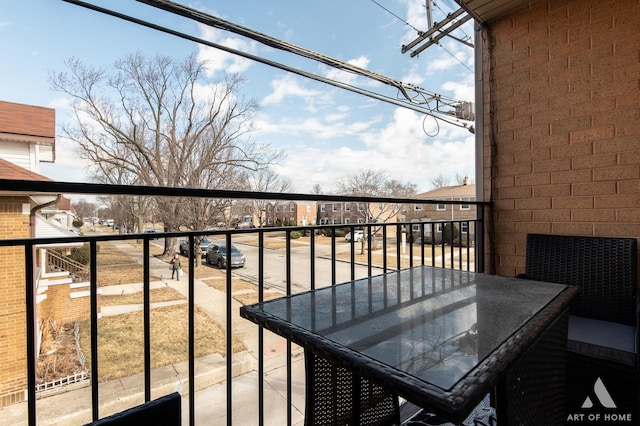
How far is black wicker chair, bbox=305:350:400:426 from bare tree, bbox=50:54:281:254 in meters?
7.74

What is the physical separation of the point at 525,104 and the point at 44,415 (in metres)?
8.14

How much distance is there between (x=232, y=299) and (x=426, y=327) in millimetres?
1538

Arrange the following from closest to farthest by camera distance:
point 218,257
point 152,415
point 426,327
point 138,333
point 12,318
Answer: point 152,415 < point 426,327 < point 12,318 < point 138,333 < point 218,257

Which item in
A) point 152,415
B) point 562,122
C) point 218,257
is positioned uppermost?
point 562,122

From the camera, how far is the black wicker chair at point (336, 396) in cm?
104

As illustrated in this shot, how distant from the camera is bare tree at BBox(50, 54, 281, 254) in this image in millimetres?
9176

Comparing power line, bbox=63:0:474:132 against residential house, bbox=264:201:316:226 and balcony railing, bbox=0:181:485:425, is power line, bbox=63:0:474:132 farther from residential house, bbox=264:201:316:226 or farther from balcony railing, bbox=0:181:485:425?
balcony railing, bbox=0:181:485:425

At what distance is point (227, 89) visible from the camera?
11.3 metres

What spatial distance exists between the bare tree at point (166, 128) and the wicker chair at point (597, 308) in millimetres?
7835

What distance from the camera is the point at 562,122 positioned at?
7.25ft
